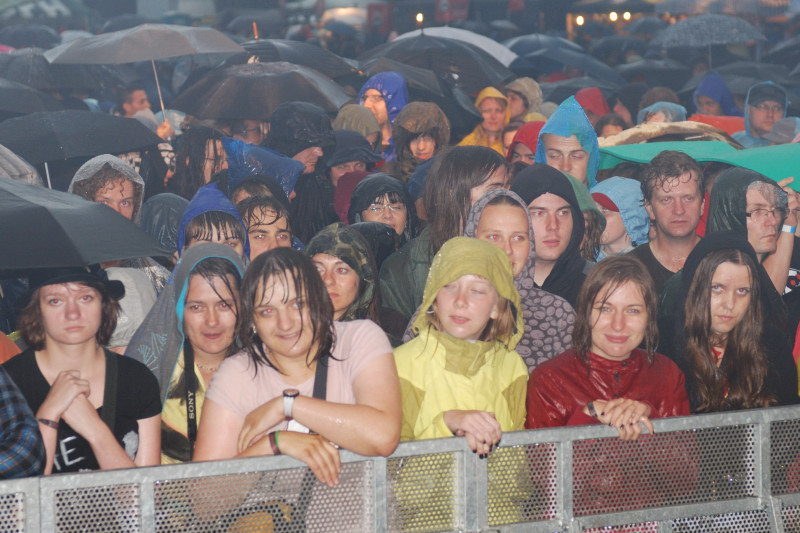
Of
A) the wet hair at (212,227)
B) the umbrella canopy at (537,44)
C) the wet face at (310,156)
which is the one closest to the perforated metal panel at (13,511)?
the wet hair at (212,227)

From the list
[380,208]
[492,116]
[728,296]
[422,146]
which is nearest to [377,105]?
[492,116]

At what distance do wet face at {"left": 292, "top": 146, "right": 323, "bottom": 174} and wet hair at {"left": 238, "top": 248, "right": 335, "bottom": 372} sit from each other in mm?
3901

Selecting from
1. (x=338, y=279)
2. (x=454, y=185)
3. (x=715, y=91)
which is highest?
(x=715, y=91)

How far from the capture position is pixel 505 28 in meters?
24.8

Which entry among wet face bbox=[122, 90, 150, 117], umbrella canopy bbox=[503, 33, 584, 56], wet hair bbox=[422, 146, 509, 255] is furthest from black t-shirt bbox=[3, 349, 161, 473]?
umbrella canopy bbox=[503, 33, 584, 56]

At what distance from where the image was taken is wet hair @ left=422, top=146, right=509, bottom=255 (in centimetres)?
534

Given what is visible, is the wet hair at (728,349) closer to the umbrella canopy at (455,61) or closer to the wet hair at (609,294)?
the wet hair at (609,294)

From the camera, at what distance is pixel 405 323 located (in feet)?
16.2

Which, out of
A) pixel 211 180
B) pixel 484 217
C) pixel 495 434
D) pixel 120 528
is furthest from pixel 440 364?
pixel 211 180

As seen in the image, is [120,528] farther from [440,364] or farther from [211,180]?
[211,180]

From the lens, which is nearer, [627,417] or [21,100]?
[627,417]

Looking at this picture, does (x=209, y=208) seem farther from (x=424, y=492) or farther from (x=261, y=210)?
(x=424, y=492)

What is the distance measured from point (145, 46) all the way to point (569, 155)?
5149mm

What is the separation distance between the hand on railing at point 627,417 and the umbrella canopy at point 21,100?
758 cm
